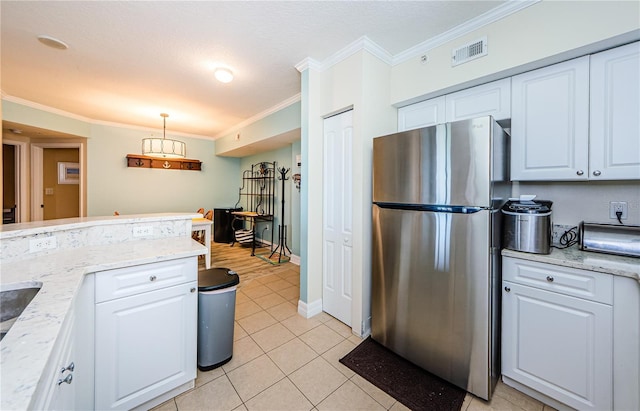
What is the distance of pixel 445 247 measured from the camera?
1.65m

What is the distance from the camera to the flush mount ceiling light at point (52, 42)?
219cm

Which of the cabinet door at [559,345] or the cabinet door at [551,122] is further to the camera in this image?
the cabinet door at [551,122]

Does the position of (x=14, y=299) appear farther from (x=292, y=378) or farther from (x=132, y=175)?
(x=132, y=175)

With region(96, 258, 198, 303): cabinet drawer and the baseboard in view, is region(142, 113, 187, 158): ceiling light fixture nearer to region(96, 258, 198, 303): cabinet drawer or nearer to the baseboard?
region(96, 258, 198, 303): cabinet drawer

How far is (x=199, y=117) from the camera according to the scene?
450 cm

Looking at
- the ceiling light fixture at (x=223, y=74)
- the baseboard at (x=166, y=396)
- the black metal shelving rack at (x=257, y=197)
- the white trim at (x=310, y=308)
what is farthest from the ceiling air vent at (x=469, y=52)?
the black metal shelving rack at (x=257, y=197)

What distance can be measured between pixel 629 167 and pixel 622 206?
35 cm

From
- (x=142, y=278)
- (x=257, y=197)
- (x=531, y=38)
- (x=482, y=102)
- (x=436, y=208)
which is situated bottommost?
(x=142, y=278)

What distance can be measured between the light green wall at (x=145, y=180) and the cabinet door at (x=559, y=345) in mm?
6066

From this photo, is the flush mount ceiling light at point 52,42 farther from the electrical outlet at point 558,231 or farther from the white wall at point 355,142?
the electrical outlet at point 558,231

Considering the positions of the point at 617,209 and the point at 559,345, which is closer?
the point at 559,345

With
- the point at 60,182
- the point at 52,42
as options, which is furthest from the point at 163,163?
the point at 52,42

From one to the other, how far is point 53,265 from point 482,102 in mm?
2975

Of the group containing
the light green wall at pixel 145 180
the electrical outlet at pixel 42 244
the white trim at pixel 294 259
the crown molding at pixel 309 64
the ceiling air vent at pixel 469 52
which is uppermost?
the crown molding at pixel 309 64
